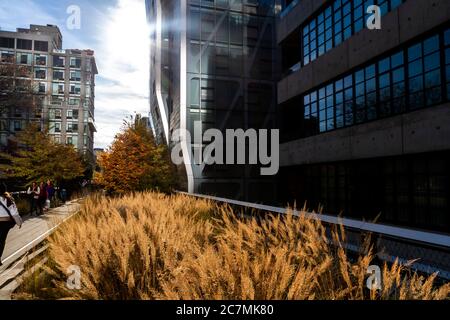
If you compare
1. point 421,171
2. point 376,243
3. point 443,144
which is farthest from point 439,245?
point 421,171

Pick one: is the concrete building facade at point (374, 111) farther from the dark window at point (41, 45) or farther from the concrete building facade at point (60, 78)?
the dark window at point (41, 45)

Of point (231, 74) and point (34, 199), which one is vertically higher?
point (231, 74)

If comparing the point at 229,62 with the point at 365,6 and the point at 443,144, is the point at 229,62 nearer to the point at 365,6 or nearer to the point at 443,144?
the point at 365,6

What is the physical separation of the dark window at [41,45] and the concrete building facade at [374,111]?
73.2m

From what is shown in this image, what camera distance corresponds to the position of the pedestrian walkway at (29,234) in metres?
6.72

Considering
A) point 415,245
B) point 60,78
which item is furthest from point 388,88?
point 60,78

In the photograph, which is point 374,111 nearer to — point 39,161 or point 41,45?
point 39,161

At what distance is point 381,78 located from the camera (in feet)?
50.7

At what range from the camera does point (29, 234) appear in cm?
1138

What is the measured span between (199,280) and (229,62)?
30.7 metres

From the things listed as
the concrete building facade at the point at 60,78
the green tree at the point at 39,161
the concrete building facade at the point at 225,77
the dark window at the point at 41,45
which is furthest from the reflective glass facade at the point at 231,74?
the dark window at the point at 41,45

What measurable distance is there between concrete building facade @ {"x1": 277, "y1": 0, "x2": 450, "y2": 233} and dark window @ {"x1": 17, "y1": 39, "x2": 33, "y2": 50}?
74.0 meters

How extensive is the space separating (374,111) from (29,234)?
601 inches

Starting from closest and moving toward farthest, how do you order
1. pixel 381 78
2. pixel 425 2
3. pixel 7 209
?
pixel 7 209
pixel 425 2
pixel 381 78
